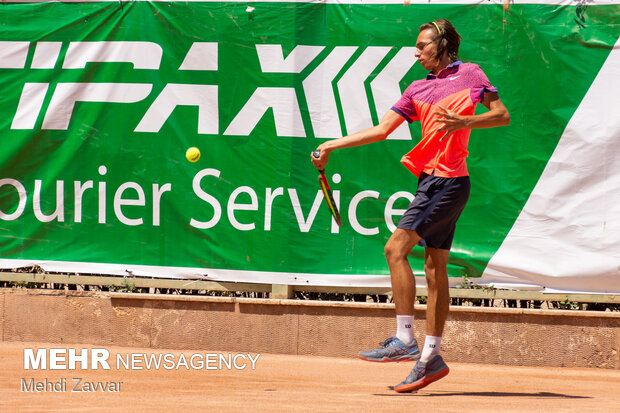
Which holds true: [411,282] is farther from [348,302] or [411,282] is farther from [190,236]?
[190,236]

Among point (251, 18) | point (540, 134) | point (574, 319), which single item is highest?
point (251, 18)

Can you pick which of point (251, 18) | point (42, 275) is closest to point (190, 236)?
point (42, 275)

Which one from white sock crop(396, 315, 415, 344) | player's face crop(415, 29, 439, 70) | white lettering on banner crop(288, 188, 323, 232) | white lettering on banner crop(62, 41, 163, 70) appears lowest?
white sock crop(396, 315, 415, 344)

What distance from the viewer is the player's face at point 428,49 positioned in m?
5.27

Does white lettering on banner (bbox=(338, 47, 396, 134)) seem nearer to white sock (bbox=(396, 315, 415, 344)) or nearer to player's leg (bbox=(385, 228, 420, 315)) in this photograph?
player's leg (bbox=(385, 228, 420, 315))

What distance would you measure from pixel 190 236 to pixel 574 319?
2969 millimetres

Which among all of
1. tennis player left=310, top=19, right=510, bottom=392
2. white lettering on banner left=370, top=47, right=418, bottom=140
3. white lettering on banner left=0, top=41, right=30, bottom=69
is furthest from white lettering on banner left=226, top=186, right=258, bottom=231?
white lettering on banner left=0, top=41, right=30, bottom=69

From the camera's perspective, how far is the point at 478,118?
491 centimetres

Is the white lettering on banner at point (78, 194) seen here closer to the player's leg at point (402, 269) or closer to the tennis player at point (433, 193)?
the tennis player at point (433, 193)

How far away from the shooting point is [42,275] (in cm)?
722

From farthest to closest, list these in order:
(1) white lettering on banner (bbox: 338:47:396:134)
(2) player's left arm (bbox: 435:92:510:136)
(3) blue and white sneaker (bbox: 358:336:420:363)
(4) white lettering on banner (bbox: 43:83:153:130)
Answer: (4) white lettering on banner (bbox: 43:83:153:130) → (1) white lettering on banner (bbox: 338:47:396:134) → (3) blue and white sneaker (bbox: 358:336:420:363) → (2) player's left arm (bbox: 435:92:510:136)

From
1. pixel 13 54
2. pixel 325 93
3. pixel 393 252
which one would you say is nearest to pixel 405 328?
pixel 393 252

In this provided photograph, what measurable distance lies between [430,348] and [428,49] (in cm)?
175

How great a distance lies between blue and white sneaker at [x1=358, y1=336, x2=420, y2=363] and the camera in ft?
16.4
